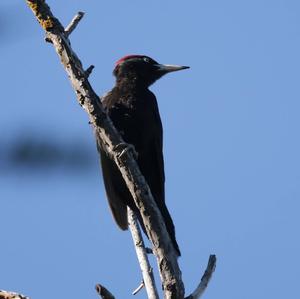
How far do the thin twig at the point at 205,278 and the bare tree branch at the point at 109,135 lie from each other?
112mm

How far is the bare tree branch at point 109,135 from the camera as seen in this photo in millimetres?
2652

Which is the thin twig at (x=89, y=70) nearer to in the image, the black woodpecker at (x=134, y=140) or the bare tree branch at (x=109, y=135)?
the bare tree branch at (x=109, y=135)

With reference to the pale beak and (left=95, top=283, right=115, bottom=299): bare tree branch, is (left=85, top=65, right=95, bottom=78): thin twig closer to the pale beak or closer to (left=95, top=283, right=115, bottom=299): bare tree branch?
(left=95, top=283, right=115, bottom=299): bare tree branch

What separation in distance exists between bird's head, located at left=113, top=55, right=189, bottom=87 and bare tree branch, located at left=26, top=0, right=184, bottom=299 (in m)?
2.46

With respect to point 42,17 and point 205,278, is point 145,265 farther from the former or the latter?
point 42,17

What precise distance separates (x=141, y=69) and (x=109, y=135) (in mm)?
2813

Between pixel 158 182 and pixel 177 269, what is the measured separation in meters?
1.98

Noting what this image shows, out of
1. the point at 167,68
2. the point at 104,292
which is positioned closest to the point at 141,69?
the point at 167,68

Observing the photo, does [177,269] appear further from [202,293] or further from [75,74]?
[75,74]

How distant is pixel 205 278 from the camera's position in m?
2.76

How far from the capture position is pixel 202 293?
8.83 feet

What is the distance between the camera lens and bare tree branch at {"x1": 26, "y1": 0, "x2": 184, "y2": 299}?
2.65m

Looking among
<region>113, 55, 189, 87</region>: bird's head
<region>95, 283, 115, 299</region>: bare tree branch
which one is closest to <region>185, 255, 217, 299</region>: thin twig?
<region>95, 283, 115, 299</region>: bare tree branch

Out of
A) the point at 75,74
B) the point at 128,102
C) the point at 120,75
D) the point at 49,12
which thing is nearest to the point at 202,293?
the point at 75,74
